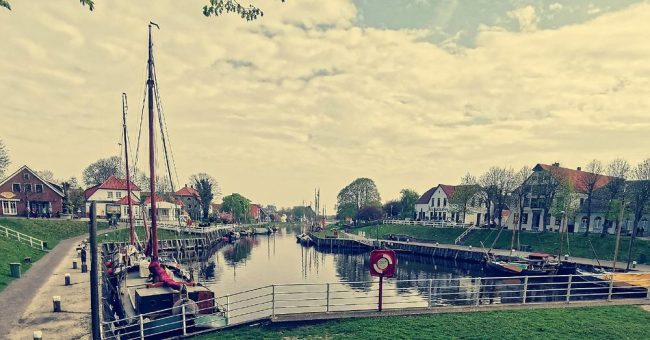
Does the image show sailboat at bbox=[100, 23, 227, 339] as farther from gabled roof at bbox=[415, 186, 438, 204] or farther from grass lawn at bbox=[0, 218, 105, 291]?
gabled roof at bbox=[415, 186, 438, 204]

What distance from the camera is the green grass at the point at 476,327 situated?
11.2 meters

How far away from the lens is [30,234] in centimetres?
4188

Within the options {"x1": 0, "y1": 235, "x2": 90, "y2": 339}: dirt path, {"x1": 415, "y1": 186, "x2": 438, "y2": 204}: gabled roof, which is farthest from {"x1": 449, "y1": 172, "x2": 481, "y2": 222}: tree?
{"x1": 0, "y1": 235, "x2": 90, "y2": 339}: dirt path

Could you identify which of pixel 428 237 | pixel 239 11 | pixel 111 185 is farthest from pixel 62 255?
pixel 428 237

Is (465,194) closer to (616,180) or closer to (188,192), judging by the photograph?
(616,180)

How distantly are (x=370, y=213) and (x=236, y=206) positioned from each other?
5092 centimetres

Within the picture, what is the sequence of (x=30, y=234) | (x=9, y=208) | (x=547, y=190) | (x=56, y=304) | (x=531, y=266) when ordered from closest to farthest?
(x=56, y=304) → (x=531, y=266) → (x=30, y=234) → (x=9, y=208) → (x=547, y=190)

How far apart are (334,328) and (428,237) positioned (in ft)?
196

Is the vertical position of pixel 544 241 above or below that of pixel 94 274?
below

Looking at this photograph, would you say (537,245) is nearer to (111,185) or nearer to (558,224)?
(558,224)

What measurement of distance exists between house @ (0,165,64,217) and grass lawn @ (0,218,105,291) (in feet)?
30.2

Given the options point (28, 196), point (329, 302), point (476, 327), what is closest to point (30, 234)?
point (28, 196)

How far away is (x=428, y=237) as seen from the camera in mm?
67188

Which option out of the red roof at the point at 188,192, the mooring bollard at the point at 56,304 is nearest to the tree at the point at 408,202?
the red roof at the point at 188,192
